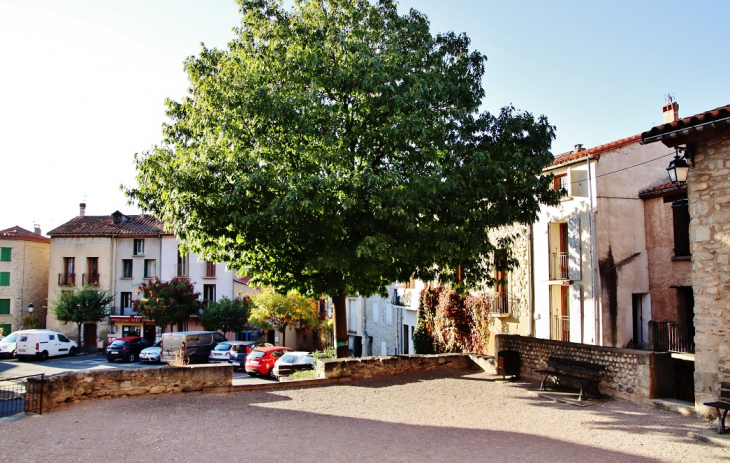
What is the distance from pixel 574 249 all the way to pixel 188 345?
18942 mm

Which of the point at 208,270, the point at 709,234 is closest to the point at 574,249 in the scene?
the point at 709,234

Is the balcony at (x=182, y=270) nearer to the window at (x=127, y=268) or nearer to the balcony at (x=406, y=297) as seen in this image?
the window at (x=127, y=268)

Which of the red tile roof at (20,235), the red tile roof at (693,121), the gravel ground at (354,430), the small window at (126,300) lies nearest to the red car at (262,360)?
the gravel ground at (354,430)

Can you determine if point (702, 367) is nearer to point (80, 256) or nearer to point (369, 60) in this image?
point (369, 60)

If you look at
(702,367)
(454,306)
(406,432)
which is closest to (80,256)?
(454,306)

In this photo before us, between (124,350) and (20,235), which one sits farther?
(20,235)

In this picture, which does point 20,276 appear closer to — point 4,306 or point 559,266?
point 4,306

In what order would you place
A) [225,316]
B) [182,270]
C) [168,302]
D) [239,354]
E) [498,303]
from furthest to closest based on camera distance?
[182,270] < [225,316] < [168,302] < [239,354] < [498,303]

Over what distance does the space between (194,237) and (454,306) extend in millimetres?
10767

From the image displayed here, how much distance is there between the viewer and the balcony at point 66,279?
127 ft

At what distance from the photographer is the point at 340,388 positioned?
12602 mm

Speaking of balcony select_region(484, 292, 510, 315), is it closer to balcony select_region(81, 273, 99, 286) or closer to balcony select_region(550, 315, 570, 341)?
balcony select_region(550, 315, 570, 341)

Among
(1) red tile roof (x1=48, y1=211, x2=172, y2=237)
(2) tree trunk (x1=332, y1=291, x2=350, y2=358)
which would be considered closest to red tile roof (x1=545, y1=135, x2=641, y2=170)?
(2) tree trunk (x1=332, y1=291, x2=350, y2=358)

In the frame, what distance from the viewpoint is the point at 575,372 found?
11688 mm
